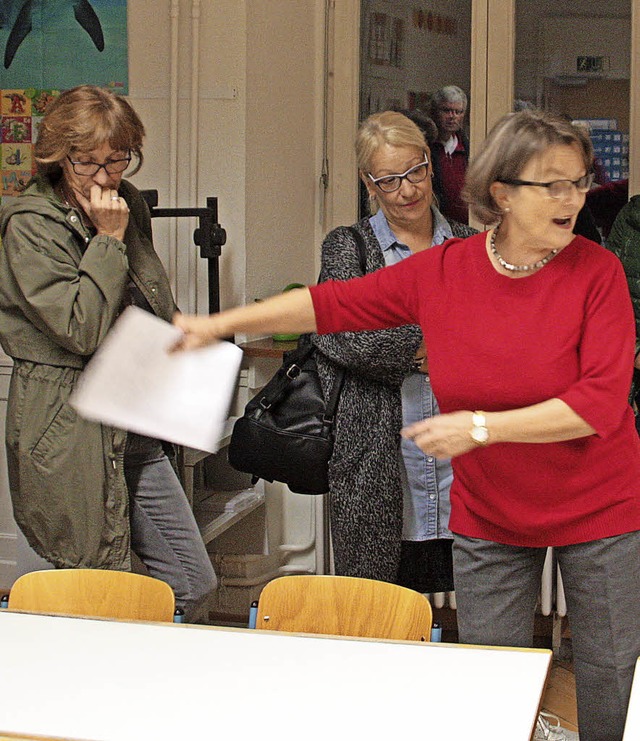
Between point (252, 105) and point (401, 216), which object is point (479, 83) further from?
point (401, 216)

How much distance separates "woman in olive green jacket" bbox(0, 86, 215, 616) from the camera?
2477 millimetres

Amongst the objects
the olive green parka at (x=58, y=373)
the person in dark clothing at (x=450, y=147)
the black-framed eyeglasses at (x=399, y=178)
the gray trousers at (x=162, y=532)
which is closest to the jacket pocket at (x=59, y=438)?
the olive green parka at (x=58, y=373)

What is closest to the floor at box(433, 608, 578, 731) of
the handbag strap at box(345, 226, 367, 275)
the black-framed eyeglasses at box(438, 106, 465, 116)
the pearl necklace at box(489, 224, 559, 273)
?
the handbag strap at box(345, 226, 367, 275)

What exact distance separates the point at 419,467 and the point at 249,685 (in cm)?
108

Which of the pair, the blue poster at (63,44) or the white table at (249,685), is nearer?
the white table at (249,685)

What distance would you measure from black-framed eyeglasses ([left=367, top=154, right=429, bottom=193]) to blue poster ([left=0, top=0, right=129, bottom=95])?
4.37 ft

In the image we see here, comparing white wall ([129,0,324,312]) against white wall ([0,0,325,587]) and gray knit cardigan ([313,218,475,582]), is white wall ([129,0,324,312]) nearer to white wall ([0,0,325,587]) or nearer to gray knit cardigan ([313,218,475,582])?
white wall ([0,0,325,587])

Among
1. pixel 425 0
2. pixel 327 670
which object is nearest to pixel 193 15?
pixel 425 0

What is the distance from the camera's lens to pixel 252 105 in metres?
3.52

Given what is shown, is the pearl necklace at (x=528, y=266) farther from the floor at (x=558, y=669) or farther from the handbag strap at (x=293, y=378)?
the floor at (x=558, y=669)

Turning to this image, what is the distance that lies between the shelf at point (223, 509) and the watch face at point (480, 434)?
5.36 feet

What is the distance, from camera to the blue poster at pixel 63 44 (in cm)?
352

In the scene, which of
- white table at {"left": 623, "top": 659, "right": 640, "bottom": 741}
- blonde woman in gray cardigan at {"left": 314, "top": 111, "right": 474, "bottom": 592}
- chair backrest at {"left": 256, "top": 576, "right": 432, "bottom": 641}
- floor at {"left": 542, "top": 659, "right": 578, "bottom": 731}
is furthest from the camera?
floor at {"left": 542, "top": 659, "right": 578, "bottom": 731}

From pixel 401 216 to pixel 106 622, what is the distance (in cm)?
122
